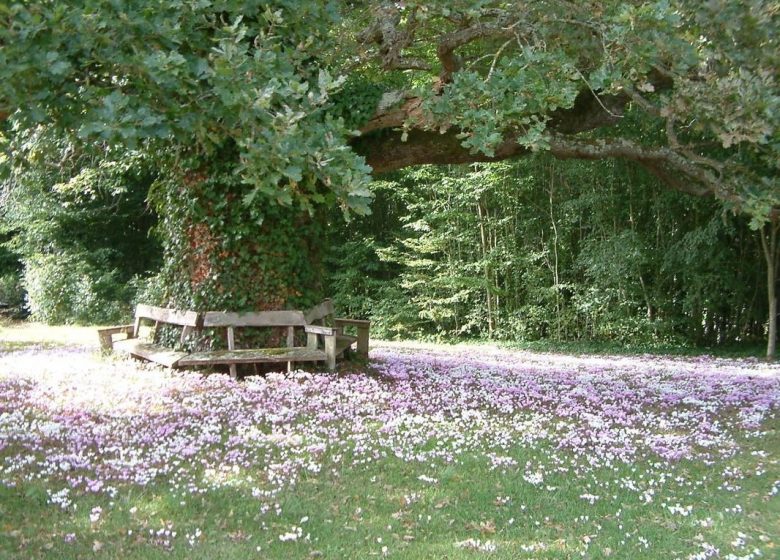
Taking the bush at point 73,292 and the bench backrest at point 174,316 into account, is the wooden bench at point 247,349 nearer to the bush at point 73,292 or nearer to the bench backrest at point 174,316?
the bench backrest at point 174,316

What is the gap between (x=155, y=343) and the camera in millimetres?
9430

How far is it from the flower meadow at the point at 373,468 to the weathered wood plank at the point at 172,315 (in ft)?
2.31

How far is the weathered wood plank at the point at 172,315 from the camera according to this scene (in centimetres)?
853

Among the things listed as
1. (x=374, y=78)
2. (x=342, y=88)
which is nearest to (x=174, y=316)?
(x=342, y=88)

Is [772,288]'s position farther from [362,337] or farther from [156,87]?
[156,87]

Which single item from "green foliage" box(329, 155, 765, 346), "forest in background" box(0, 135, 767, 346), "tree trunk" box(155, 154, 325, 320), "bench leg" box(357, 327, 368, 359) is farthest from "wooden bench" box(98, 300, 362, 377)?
"green foliage" box(329, 155, 765, 346)

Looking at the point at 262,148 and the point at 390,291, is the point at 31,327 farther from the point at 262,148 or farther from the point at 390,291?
the point at 262,148

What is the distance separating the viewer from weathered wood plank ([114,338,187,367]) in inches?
326

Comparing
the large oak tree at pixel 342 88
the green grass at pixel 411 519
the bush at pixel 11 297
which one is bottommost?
the green grass at pixel 411 519

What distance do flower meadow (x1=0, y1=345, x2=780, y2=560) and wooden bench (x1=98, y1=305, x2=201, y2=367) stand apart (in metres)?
0.25

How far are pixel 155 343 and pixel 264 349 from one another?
2039 millimetres

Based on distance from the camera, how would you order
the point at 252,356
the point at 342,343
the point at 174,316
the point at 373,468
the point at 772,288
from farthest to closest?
the point at 772,288, the point at 342,343, the point at 174,316, the point at 252,356, the point at 373,468

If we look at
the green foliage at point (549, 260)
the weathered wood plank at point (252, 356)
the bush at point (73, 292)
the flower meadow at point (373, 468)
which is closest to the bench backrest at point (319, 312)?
the weathered wood plank at point (252, 356)

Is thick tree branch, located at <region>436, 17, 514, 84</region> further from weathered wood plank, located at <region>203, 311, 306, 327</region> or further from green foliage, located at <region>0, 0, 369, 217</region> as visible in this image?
green foliage, located at <region>0, 0, 369, 217</region>
